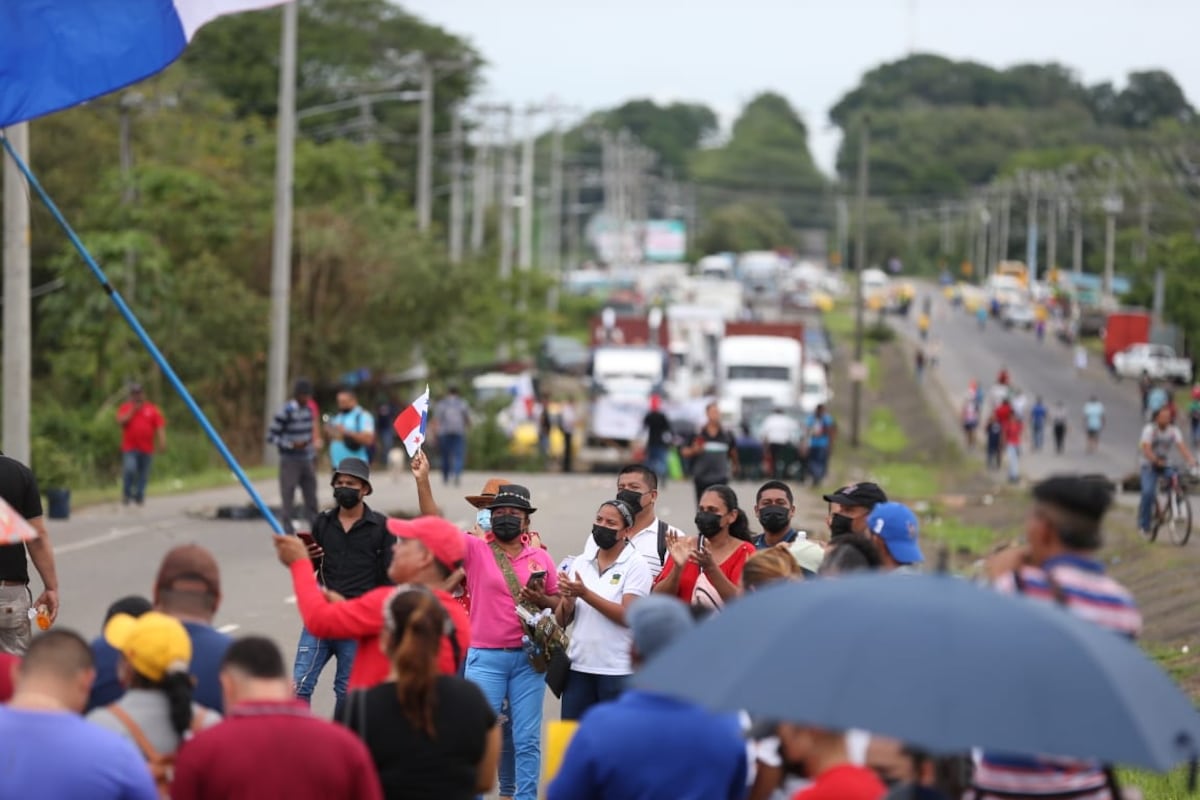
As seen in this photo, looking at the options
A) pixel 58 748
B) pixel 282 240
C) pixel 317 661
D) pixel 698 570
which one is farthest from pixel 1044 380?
pixel 58 748

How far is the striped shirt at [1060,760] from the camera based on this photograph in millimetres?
6262

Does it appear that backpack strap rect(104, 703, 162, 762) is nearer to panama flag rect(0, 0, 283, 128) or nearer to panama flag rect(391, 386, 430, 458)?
panama flag rect(391, 386, 430, 458)

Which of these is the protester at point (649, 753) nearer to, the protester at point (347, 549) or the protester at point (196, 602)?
the protester at point (196, 602)

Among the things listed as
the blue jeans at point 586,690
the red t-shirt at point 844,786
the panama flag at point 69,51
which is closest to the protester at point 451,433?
the panama flag at point 69,51

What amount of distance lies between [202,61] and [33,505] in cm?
7968

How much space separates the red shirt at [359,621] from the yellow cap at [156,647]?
89 cm

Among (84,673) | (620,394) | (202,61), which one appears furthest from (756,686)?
(202,61)

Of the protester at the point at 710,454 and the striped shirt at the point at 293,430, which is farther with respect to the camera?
the protester at the point at 710,454

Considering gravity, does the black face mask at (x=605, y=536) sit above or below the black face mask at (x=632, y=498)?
below

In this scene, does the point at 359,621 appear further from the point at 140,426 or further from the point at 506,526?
the point at 140,426

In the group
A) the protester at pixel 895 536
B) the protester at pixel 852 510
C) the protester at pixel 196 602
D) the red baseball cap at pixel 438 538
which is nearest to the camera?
the protester at pixel 196 602

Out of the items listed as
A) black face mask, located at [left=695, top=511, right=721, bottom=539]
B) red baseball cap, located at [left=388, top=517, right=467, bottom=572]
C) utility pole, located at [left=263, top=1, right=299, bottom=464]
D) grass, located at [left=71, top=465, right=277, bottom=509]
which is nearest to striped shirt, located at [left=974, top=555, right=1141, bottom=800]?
red baseball cap, located at [left=388, top=517, right=467, bottom=572]

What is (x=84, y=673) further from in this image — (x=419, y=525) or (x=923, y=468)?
(x=923, y=468)

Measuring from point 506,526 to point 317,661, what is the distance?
5.32 ft
